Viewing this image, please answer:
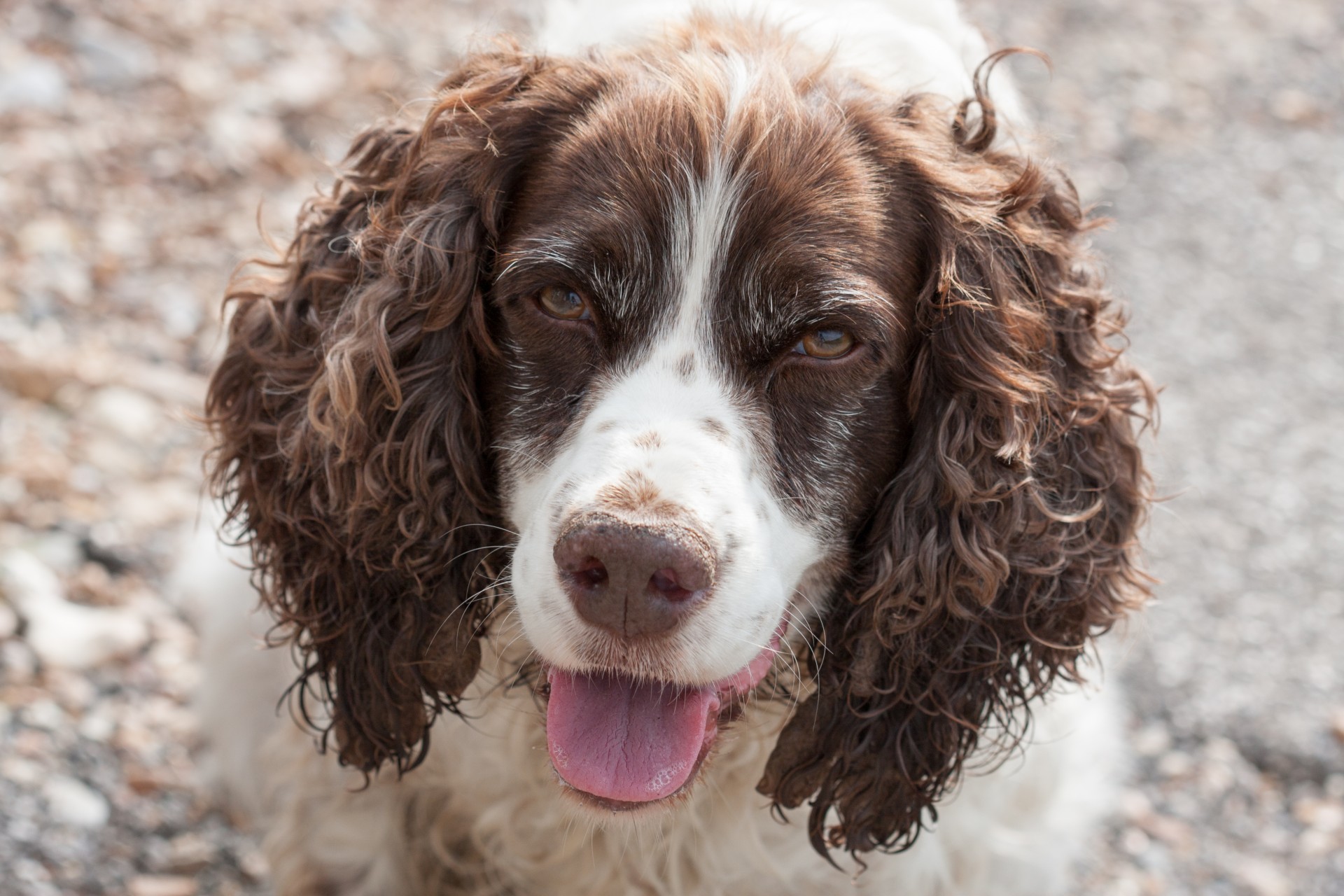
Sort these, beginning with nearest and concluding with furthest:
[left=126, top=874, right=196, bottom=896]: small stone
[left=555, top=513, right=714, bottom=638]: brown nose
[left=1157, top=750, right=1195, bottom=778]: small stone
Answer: [left=555, top=513, right=714, bottom=638]: brown nose < [left=126, top=874, right=196, bottom=896]: small stone < [left=1157, top=750, right=1195, bottom=778]: small stone

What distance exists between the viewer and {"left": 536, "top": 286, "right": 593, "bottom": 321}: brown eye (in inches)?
104

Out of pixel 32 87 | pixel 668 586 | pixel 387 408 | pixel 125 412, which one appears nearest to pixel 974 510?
pixel 668 586

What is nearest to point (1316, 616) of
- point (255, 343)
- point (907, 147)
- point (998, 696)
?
point (998, 696)

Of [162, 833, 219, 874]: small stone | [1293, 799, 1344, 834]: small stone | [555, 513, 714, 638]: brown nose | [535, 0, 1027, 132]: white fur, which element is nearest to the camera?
[555, 513, 714, 638]: brown nose

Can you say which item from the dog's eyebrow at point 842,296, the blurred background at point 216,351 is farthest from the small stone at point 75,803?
the dog's eyebrow at point 842,296

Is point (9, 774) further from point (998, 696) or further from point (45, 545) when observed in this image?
point (998, 696)

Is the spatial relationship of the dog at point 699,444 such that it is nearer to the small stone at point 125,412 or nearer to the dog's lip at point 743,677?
the dog's lip at point 743,677

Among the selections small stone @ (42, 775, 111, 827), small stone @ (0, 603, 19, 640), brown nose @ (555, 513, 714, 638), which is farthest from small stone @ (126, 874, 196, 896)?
brown nose @ (555, 513, 714, 638)

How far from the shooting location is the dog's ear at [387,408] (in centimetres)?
277

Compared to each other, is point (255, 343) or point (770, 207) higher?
point (770, 207)

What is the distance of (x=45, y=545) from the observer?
4.20m

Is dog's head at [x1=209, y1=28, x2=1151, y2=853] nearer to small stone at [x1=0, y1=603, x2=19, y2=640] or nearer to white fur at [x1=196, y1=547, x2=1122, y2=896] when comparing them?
white fur at [x1=196, y1=547, x2=1122, y2=896]

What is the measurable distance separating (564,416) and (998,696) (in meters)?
1.02

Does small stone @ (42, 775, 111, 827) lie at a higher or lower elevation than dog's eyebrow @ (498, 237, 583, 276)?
lower
